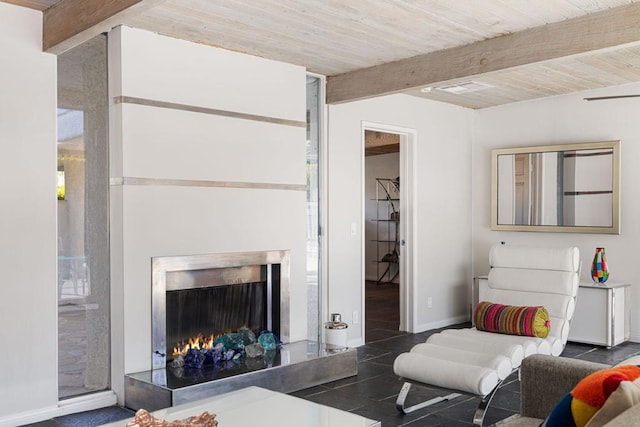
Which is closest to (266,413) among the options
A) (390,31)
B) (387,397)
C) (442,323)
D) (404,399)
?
(404,399)

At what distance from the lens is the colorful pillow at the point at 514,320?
401 centimetres

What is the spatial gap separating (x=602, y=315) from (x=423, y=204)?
196cm

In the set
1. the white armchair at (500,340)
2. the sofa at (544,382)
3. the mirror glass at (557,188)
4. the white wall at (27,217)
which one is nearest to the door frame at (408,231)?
the mirror glass at (557,188)

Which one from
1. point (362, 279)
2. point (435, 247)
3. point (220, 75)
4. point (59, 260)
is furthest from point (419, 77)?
point (59, 260)

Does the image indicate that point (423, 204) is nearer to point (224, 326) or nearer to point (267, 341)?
point (267, 341)

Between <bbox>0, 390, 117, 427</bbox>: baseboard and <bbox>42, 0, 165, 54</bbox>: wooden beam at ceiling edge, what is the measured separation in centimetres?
210

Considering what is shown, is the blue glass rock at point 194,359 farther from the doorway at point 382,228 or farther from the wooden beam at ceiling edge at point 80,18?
the doorway at point 382,228

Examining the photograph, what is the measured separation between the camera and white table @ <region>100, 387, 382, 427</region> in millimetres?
2582

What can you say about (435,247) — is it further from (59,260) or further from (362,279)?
(59,260)

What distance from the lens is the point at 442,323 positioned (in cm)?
652

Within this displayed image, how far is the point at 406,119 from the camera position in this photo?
614 centimetres

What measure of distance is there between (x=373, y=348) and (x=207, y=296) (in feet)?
5.87

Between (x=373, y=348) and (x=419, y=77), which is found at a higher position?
(x=419, y=77)

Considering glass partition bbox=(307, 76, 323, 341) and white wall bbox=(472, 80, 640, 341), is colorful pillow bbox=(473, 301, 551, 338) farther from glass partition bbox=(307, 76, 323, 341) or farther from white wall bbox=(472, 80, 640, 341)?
white wall bbox=(472, 80, 640, 341)
